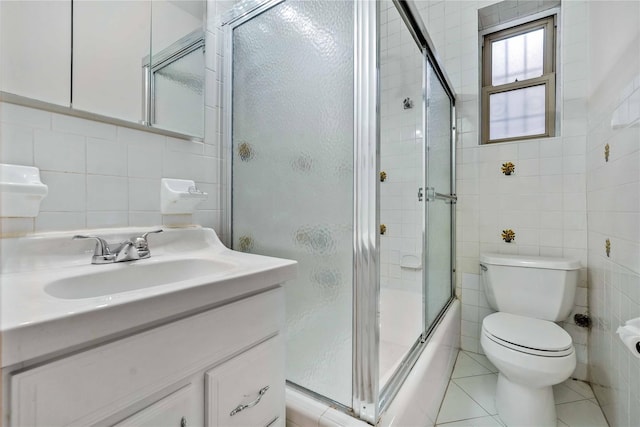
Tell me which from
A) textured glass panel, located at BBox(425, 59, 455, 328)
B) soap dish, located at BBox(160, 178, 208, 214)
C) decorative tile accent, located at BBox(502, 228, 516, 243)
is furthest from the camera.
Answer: decorative tile accent, located at BBox(502, 228, 516, 243)

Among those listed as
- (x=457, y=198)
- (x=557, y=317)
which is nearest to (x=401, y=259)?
(x=457, y=198)

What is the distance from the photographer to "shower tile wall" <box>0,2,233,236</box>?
2.35 feet

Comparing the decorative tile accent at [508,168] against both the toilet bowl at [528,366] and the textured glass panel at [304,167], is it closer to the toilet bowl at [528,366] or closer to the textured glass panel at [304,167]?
the toilet bowl at [528,366]

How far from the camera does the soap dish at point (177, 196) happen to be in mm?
982

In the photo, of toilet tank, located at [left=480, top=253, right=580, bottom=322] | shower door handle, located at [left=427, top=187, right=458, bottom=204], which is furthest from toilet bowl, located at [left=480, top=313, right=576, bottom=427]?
shower door handle, located at [left=427, top=187, right=458, bottom=204]

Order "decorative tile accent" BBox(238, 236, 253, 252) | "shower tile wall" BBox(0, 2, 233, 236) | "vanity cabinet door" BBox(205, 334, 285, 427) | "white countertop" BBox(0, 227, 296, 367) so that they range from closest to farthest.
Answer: "white countertop" BBox(0, 227, 296, 367) < "vanity cabinet door" BBox(205, 334, 285, 427) < "shower tile wall" BBox(0, 2, 233, 236) < "decorative tile accent" BBox(238, 236, 253, 252)

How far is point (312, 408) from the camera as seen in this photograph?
872 millimetres

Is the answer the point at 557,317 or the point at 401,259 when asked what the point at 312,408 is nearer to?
the point at 401,259

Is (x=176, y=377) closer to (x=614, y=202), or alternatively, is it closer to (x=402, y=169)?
(x=402, y=169)

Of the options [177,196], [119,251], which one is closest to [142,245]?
[119,251]

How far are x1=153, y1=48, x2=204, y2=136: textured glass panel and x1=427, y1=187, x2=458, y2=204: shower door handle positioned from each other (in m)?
1.13

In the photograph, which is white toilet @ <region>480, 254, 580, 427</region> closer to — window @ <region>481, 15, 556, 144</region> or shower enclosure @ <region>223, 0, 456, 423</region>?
shower enclosure @ <region>223, 0, 456, 423</region>

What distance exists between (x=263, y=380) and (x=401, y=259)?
48.6 inches

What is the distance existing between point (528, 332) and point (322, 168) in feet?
4.09
